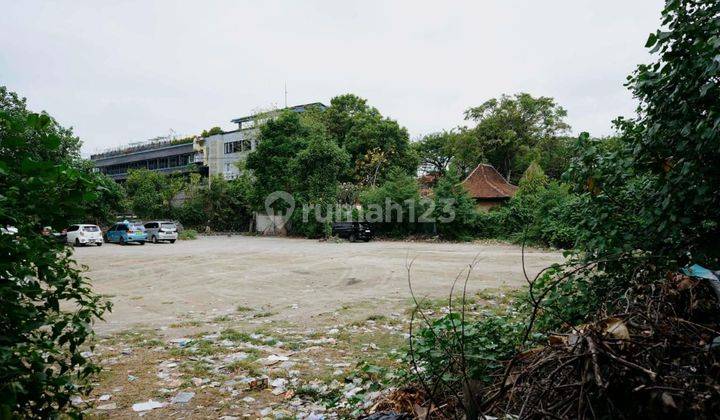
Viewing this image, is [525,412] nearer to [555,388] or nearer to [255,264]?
[555,388]

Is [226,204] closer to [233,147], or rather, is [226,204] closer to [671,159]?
[233,147]

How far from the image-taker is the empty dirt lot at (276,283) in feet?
24.4

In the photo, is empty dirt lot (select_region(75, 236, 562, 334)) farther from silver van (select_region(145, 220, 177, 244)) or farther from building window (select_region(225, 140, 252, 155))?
building window (select_region(225, 140, 252, 155))

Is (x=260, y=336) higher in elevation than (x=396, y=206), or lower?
lower

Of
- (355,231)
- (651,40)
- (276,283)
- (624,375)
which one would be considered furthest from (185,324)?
(355,231)

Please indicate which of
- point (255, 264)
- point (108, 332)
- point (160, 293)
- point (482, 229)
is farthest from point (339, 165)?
point (108, 332)

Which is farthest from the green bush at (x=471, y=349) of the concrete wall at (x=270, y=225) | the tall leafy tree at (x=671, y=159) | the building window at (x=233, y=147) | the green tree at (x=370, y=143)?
the building window at (x=233, y=147)

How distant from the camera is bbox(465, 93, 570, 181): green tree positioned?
33375 mm

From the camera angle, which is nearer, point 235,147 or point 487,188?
point 487,188

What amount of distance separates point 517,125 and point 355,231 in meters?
17.9

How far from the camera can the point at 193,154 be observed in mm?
50094

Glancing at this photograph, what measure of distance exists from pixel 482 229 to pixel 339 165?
409 inches

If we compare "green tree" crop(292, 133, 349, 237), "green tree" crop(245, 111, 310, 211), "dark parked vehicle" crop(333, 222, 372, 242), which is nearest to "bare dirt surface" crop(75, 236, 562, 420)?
"dark parked vehicle" crop(333, 222, 372, 242)

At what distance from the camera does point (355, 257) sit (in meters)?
15.6
